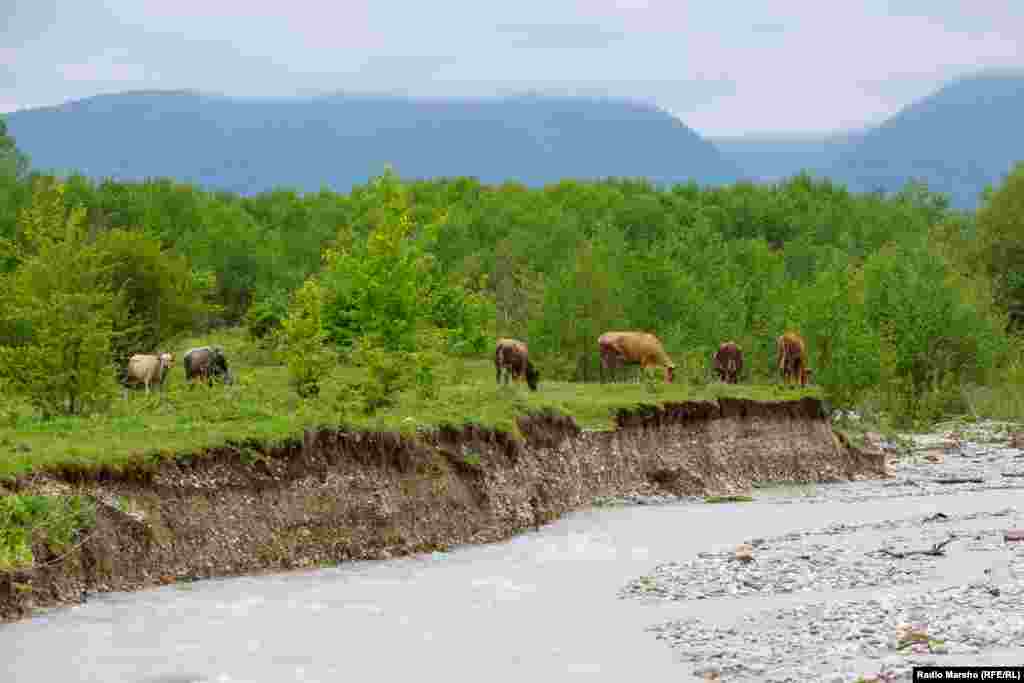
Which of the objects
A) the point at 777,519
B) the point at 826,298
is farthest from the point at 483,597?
the point at 826,298

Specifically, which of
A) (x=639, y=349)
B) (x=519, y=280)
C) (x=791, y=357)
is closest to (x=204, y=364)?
(x=639, y=349)

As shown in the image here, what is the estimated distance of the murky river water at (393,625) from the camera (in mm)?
18000

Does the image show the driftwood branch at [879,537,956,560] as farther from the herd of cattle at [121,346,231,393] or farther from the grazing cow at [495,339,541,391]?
the herd of cattle at [121,346,231,393]

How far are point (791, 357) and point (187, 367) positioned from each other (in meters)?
22.4

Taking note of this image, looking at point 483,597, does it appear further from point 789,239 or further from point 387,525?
point 789,239

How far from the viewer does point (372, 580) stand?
2527 cm

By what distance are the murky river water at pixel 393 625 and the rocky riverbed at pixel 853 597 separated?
43 centimetres

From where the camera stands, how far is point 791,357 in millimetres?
51062

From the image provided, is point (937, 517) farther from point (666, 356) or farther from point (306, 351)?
point (306, 351)

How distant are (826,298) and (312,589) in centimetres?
4142

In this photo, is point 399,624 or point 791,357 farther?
point 791,357

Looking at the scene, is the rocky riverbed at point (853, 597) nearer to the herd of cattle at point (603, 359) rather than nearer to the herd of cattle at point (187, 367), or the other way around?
the herd of cattle at point (603, 359)

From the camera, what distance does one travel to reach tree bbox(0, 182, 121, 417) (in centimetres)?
3219

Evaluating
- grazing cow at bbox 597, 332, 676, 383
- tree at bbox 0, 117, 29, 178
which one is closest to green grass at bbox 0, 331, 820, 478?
grazing cow at bbox 597, 332, 676, 383
